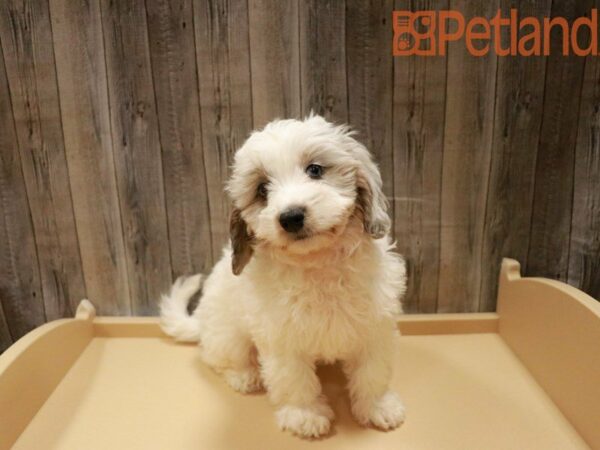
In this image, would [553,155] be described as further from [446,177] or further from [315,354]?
[315,354]

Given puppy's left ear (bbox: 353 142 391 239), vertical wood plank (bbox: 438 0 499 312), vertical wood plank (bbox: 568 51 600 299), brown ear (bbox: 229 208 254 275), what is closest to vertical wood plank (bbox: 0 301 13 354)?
brown ear (bbox: 229 208 254 275)

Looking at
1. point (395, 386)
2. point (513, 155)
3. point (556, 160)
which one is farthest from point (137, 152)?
point (556, 160)

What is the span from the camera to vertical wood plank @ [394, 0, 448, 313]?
63.2 inches

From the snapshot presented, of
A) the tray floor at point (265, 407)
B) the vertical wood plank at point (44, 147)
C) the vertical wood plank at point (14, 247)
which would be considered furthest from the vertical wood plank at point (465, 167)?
the vertical wood plank at point (14, 247)

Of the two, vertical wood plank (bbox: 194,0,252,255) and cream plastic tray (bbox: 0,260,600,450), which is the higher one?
vertical wood plank (bbox: 194,0,252,255)

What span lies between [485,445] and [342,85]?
113 cm

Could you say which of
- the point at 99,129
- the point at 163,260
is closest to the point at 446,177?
the point at 163,260

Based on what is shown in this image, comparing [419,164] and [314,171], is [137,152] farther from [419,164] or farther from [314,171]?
[419,164]

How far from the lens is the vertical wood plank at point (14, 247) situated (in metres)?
1.72

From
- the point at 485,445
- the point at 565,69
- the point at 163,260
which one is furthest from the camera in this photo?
the point at 163,260

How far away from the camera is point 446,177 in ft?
5.60

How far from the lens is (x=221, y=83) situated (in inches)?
64.5

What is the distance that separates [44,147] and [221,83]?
66 cm

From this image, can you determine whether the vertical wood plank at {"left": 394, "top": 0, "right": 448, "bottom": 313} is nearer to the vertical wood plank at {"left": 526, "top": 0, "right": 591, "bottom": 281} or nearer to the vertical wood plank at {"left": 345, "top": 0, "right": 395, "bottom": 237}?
the vertical wood plank at {"left": 345, "top": 0, "right": 395, "bottom": 237}
